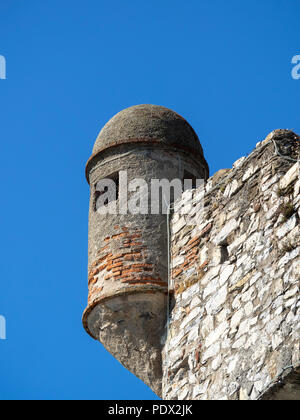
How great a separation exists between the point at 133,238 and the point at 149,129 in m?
1.36

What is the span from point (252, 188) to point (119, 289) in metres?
1.75

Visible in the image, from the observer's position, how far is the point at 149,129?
32.4 feet

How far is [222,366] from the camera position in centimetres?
782

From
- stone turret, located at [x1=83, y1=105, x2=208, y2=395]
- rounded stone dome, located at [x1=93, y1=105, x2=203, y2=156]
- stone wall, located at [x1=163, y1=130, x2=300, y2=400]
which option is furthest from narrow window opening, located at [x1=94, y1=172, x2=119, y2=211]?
stone wall, located at [x1=163, y1=130, x2=300, y2=400]

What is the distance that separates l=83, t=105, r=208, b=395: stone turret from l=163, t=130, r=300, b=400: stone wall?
0.60 feet

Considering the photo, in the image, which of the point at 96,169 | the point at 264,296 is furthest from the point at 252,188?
the point at 96,169

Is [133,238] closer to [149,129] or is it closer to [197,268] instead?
[197,268]

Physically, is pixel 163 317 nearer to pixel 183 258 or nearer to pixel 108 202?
pixel 183 258

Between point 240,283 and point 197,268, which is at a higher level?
point 197,268

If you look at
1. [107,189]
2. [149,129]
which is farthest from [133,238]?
[149,129]

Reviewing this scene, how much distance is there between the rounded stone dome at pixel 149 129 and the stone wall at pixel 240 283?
0.95 meters

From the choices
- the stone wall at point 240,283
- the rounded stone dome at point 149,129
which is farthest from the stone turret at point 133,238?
the stone wall at point 240,283

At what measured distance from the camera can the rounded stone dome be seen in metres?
9.82

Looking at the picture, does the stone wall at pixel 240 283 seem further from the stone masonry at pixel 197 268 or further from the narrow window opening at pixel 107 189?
the narrow window opening at pixel 107 189
